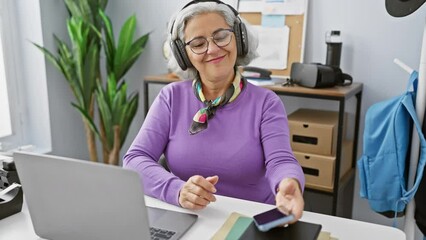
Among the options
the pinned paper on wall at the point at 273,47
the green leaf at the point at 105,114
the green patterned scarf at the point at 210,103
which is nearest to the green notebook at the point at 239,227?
the green patterned scarf at the point at 210,103

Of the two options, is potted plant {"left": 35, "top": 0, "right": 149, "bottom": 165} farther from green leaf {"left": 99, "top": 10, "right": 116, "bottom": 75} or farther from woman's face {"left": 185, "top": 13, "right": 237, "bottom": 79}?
woman's face {"left": 185, "top": 13, "right": 237, "bottom": 79}

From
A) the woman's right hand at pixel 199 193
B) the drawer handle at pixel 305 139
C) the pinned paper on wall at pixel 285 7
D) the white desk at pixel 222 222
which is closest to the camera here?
the white desk at pixel 222 222

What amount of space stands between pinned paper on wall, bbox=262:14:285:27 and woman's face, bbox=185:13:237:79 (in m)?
1.11

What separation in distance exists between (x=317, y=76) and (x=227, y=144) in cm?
90

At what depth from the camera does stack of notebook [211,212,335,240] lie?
2.91 ft

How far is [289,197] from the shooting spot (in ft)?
3.17

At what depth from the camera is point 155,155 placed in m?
1.43

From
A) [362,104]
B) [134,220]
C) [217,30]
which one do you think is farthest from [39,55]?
[134,220]

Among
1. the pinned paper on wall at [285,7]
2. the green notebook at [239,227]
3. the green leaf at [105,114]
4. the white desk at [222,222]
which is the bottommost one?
the green leaf at [105,114]

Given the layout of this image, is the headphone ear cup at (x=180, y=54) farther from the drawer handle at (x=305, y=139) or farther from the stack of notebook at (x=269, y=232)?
the drawer handle at (x=305, y=139)

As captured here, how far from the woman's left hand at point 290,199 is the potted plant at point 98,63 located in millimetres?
1932

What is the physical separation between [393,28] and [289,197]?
1.64m

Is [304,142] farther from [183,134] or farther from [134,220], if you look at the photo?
[134,220]

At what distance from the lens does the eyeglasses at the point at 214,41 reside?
55.2 inches
